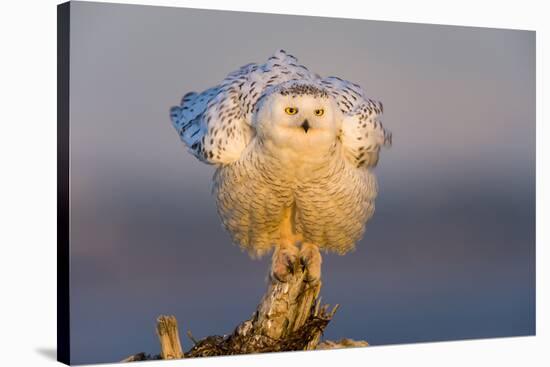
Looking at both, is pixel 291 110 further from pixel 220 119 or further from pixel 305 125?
pixel 220 119

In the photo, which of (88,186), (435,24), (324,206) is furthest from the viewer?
(435,24)

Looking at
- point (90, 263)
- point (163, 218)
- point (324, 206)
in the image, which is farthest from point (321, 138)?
point (90, 263)

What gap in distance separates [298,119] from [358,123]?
1.79ft

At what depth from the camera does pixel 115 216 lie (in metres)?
6.73

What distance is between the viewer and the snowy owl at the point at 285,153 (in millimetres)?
6797

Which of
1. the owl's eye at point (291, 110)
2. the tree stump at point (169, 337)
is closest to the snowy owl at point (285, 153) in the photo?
the owl's eye at point (291, 110)

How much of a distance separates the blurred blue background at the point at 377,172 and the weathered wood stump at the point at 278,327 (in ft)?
0.25

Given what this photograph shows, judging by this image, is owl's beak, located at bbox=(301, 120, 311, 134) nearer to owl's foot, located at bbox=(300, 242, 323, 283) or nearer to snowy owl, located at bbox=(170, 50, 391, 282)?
snowy owl, located at bbox=(170, 50, 391, 282)

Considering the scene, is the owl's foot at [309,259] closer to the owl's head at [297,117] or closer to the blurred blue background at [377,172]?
the blurred blue background at [377,172]

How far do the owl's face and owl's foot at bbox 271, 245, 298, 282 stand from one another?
0.73m

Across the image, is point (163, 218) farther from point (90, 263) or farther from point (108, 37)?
point (108, 37)

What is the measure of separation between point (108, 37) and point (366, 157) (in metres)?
1.69

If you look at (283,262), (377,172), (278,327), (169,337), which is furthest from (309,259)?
(169,337)

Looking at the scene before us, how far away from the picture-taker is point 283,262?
7.21 meters
